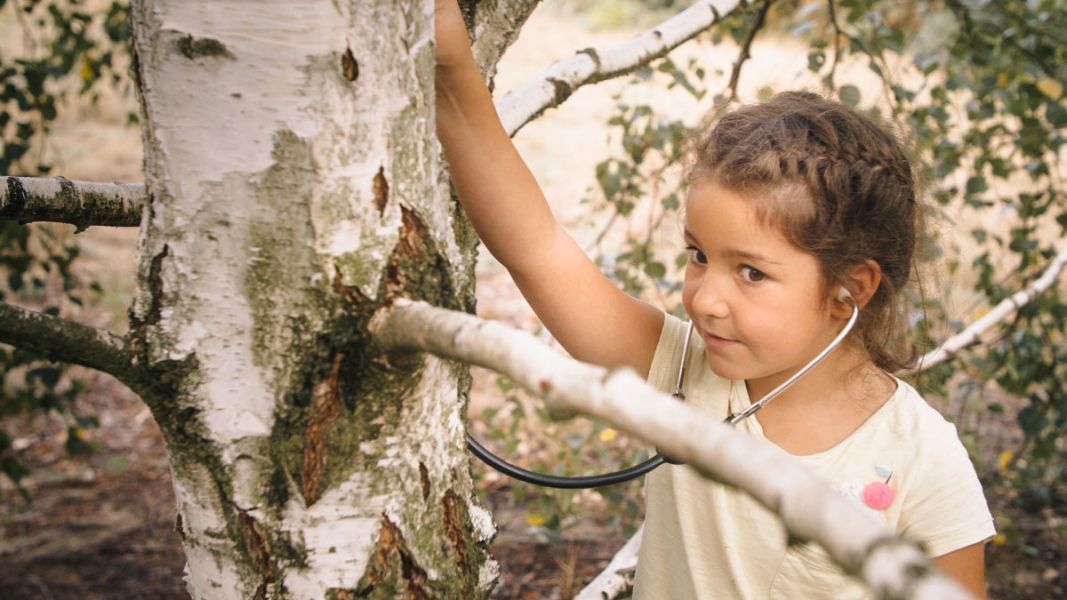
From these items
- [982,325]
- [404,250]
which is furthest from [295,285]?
[982,325]

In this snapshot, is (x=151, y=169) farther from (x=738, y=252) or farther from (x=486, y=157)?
(x=738, y=252)

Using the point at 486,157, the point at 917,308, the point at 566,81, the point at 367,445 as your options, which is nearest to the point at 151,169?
the point at 367,445

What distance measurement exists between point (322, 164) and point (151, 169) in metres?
0.16

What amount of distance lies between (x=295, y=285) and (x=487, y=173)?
1.45 ft

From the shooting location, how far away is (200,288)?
690 millimetres

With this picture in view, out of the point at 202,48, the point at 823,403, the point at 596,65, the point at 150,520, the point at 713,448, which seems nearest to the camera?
the point at 713,448

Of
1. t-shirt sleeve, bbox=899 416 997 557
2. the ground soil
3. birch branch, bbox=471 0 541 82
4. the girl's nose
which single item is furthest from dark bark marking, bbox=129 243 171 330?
the ground soil

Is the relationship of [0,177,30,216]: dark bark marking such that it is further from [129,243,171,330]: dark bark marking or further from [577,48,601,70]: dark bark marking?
[577,48,601,70]: dark bark marking

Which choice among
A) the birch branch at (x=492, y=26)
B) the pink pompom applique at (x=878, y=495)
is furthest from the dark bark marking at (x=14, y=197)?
the pink pompom applique at (x=878, y=495)

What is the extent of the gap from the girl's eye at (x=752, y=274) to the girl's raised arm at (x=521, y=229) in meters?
0.23

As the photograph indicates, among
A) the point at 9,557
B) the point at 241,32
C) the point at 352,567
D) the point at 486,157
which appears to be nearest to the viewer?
the point at 241,32

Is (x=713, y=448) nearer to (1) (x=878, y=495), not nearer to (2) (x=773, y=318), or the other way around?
(2) (x=773, y=318)

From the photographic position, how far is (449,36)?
92 cm

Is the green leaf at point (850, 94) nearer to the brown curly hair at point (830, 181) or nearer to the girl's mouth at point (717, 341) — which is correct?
the brown curly hair at point (830, 181)
